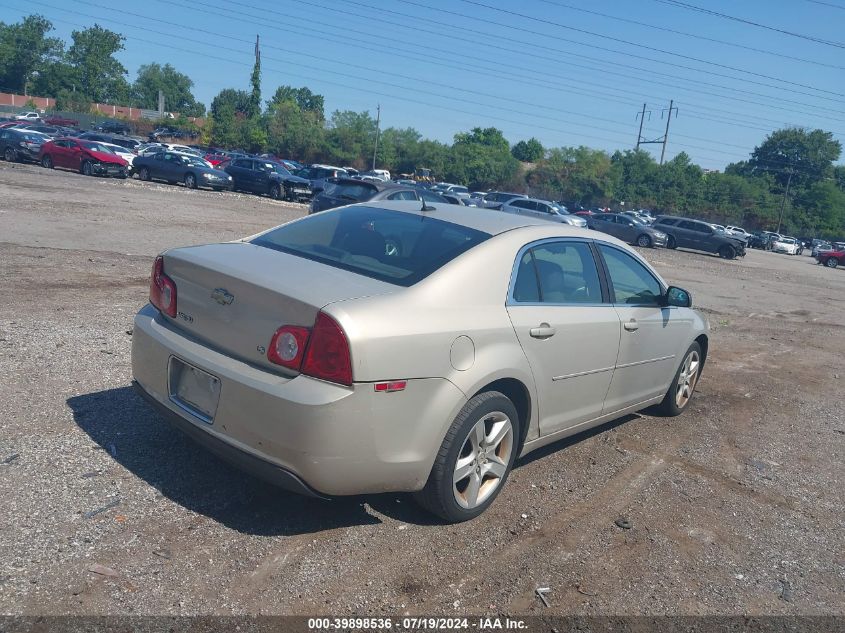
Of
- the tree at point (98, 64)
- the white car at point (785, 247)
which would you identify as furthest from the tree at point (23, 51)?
the white car at point (785, 247)

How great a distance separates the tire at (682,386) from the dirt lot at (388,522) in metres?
0.13

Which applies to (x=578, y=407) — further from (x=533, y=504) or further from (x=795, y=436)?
(x=795, y=436)

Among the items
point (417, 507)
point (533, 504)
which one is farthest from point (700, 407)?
point (417, 507)

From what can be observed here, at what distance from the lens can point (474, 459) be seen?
13.0ft

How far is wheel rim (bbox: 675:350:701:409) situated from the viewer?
6.33m

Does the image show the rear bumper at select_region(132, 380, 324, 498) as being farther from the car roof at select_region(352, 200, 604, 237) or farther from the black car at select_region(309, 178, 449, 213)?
the black car at select_region(309, 178, 449, 213)

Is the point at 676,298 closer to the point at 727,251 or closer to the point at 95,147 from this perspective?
the point at 95,147

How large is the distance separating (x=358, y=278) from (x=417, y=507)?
1332mm

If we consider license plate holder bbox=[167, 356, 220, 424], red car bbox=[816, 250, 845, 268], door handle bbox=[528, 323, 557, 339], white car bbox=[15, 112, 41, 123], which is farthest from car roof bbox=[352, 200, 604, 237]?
white car bbox=[15, 112, 41, 123]

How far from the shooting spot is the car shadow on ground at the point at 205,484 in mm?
3789

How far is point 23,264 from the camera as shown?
951cm

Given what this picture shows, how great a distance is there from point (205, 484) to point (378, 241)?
1.69m

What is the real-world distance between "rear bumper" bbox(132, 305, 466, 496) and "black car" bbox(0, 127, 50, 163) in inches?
1326

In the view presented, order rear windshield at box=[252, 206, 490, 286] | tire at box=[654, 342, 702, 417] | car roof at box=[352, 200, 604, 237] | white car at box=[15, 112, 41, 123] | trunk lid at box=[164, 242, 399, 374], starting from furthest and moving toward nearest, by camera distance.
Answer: white car at box=[15, 112, 41, 123], tire at box=[654, 342, 702, 417], car roof at box=[352, 200, 604, 237], rear windshield at box=[252, 206, 490, 286], trunk lid at box=[164, 242, 399, 374]
